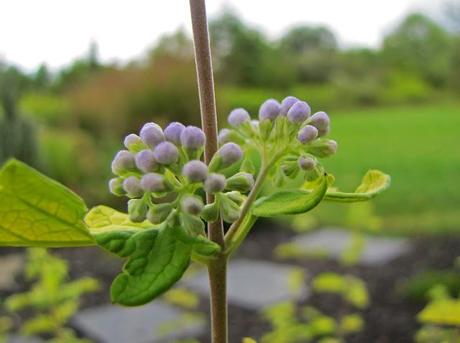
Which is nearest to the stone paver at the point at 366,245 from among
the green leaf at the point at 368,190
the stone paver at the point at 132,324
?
the stone paver at the point at 132,324

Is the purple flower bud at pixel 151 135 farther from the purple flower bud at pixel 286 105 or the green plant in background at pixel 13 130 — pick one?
the green plant in background at pixel 13 130

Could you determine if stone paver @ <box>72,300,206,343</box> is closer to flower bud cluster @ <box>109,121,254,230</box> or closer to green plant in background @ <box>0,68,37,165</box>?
flower bud cluster @ <box>109,121,254,230</box>

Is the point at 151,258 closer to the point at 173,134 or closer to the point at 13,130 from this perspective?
the point at 173,134

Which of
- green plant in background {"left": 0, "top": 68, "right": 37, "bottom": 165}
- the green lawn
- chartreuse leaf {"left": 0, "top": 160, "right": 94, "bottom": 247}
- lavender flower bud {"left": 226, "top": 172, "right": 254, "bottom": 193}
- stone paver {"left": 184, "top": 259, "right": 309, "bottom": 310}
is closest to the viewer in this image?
chartreuse leaf {"left": 0, "top": 160, "right": 94, "bottom": 247}

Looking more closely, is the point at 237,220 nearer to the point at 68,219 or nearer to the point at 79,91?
the point at 68,219

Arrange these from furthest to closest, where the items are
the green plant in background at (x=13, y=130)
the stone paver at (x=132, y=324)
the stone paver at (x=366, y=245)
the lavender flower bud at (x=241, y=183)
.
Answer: the green plant in background at (x=13, y=130)
the stone paver at (x=366, y=245)
the stone paver at (x=132, y=324)
the lavender flower bud at (x=241, y=183)

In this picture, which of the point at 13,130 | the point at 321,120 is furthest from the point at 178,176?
the point at 13,130

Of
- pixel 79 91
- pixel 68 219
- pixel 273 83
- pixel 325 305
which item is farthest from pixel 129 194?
pixel 273 83

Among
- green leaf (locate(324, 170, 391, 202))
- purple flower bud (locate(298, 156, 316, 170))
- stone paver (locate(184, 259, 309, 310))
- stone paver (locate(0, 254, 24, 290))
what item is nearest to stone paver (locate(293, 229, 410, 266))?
stone paver (locate(184, 259, 309, 310))
